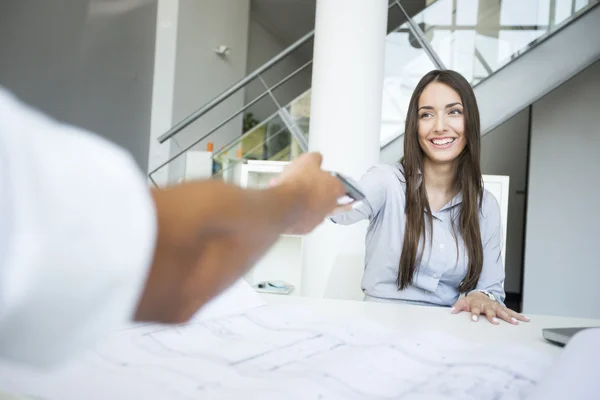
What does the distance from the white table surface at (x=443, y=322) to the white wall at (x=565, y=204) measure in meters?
2.65

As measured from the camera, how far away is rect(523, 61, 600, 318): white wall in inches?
133

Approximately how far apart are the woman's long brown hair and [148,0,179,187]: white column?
3472 millimetres

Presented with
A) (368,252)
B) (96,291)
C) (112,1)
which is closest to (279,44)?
(112,1)

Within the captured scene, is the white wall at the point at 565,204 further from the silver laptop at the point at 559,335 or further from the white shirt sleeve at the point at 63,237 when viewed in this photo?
the white shirt sleeve at the point at 63,237

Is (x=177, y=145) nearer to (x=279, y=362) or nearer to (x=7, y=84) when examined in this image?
(x=7, y=84)

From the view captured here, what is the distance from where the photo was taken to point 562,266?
343cm

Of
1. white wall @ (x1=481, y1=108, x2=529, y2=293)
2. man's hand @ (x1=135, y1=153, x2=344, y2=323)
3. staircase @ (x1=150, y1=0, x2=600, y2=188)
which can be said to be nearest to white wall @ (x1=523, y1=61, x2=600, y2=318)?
staircase @ (x1=150, y1=0, x2=600, y2=188)

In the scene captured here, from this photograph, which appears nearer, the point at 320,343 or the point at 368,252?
the point at 320,343

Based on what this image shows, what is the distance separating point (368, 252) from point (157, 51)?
12.4ft

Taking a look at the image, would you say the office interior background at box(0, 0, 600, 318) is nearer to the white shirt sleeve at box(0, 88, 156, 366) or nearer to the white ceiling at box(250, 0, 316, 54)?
the white ceiling at box(250, 0, 316, 54)

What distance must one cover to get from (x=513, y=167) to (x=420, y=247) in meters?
3.88

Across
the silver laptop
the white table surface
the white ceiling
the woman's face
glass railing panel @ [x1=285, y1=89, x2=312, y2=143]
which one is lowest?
the white table surface

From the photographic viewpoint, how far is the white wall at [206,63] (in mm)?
4617

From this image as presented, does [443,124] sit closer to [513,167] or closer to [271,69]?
[271,69]
